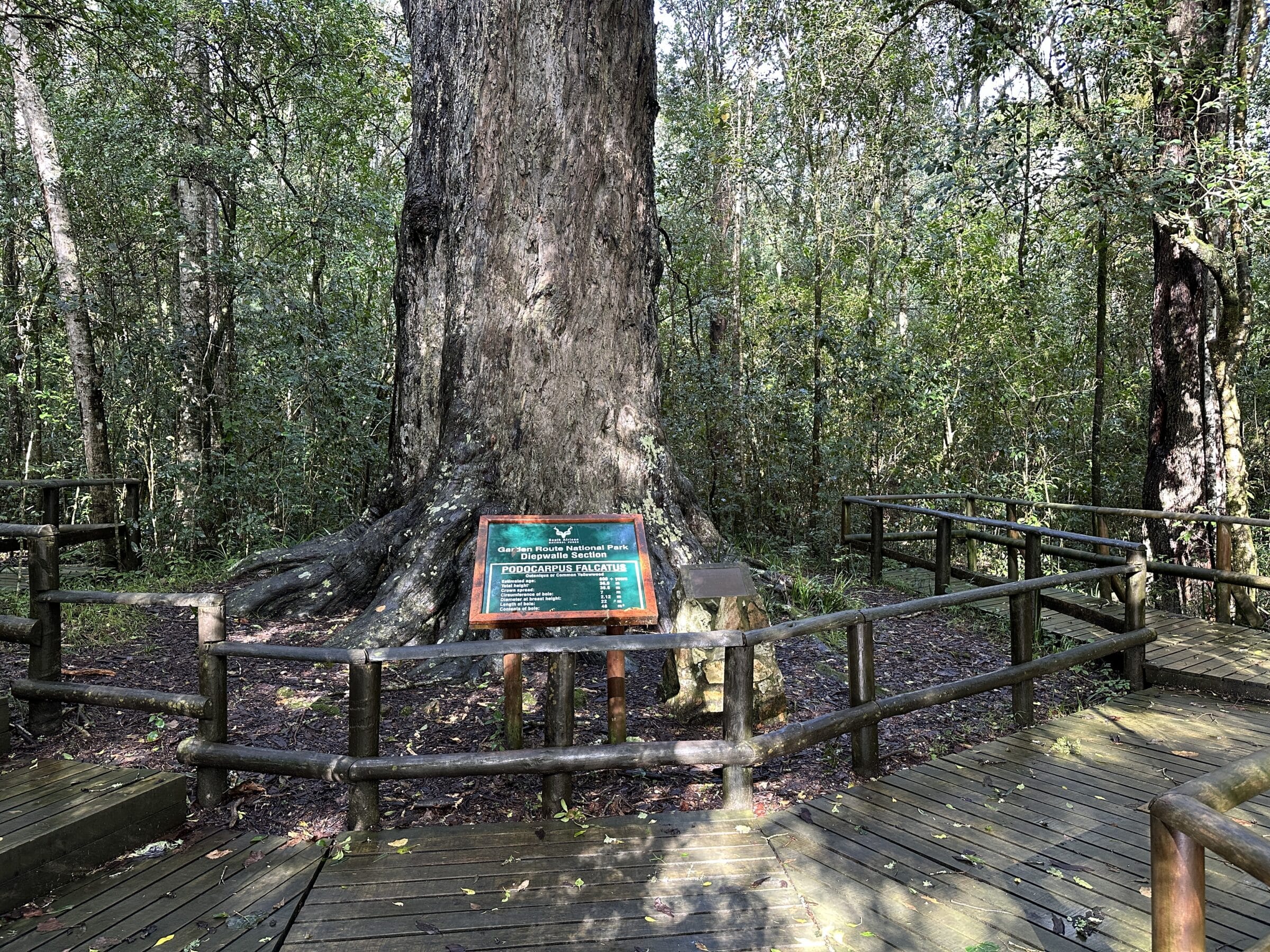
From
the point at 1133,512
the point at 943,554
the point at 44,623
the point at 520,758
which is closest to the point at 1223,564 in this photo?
the point at 1133,512

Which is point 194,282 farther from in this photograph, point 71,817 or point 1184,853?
point 1184,853

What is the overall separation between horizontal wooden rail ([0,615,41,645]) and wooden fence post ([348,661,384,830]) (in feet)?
6.64

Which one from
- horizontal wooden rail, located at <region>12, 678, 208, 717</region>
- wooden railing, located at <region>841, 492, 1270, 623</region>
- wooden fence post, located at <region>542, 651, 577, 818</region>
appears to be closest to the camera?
wooden fence post, located at <region>542, 651, 577, 818</region>

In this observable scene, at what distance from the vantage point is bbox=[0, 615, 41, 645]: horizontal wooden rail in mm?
4121

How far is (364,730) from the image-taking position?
347cm

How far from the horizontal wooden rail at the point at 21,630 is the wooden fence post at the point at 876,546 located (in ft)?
27.3

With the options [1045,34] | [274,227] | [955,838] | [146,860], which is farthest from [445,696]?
[274,227]

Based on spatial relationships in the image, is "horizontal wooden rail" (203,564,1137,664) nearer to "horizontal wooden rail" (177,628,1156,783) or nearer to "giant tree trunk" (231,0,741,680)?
"horizontal wooden rail" (177,628,1156,783)

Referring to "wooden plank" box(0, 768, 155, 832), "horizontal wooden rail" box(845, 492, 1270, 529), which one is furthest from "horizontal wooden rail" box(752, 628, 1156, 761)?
"wooden plank" box(0, 768, 155, 832)

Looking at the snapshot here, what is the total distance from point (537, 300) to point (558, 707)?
376 centimetres

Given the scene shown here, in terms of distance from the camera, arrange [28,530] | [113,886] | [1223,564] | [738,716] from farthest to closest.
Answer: [1223,564]
[28,530]
[738,716]
[113,886]

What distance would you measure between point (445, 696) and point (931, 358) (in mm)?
10116

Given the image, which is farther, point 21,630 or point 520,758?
point 21,630

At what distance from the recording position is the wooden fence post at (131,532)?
9984 millimetres
